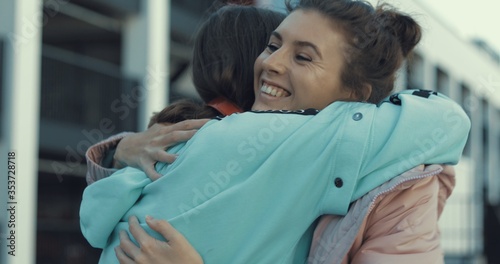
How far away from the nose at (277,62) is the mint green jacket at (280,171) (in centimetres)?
28

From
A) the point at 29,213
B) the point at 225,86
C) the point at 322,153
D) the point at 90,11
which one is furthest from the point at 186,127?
the point at 90,11

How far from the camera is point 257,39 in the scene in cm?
255

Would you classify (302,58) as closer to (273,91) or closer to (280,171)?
(273,91)

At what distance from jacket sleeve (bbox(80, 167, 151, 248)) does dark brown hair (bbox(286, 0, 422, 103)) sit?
27.1 inches

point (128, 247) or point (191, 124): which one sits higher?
point (191, 124)

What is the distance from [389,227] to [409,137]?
228mm

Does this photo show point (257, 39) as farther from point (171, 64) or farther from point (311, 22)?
point (171, 64)

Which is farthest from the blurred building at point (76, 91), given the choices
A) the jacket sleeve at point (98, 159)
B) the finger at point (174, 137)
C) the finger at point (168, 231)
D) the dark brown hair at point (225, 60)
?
the finger at point (168, 231)

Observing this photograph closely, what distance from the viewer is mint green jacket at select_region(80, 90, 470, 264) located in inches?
75.2

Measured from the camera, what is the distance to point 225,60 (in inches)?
97.9

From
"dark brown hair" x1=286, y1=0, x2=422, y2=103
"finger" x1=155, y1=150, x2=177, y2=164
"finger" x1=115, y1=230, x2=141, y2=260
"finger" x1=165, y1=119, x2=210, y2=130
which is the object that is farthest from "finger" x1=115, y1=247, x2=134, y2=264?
"dark brown hair" x1=286, y1=0, x2=422, y2=103

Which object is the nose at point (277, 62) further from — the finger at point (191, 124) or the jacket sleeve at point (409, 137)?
the jacket sleeve at point (409, 137)

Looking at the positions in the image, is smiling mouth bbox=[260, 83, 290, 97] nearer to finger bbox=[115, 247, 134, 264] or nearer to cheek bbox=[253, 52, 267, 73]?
cheek bbox=[253, 52, 267, 73]

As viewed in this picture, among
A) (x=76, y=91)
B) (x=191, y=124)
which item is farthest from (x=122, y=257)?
(x=76, y=91)
